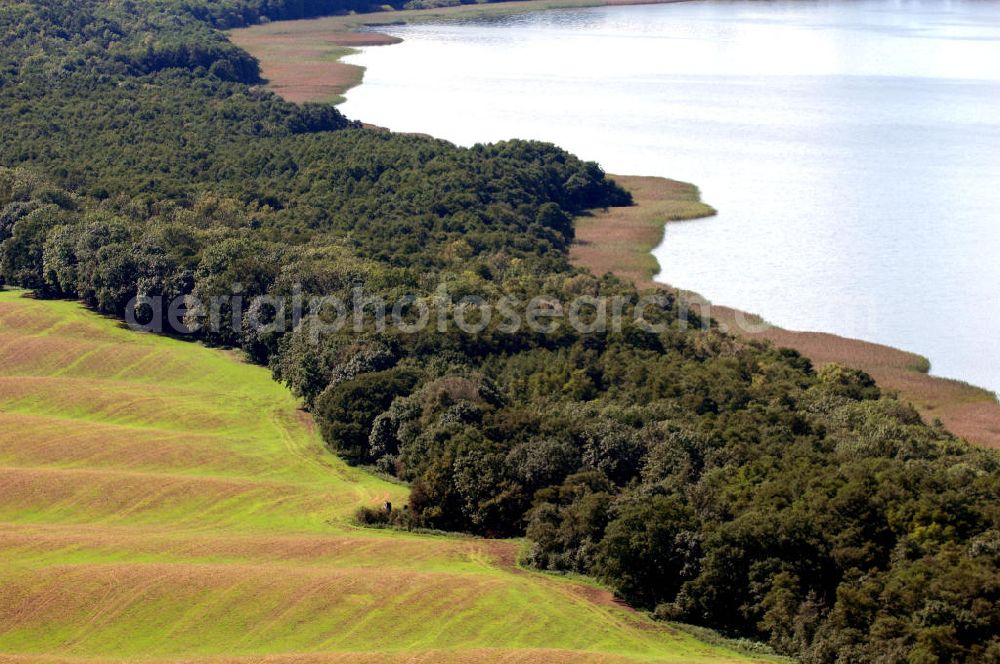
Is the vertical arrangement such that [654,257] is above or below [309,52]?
below

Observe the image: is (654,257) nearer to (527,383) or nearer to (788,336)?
(788,336)

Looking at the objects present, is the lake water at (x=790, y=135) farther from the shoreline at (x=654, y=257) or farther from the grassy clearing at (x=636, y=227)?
the grassy clearing at (x=636, y=227)

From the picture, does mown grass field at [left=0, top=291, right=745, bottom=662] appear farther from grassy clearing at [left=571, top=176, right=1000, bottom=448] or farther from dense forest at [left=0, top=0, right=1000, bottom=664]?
grassy clearing at [left=571, top=176, right=1000, bottom=448]

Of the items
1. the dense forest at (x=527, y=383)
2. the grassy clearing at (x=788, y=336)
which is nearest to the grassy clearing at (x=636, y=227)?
the grassy clearing at (x=788, y=336)

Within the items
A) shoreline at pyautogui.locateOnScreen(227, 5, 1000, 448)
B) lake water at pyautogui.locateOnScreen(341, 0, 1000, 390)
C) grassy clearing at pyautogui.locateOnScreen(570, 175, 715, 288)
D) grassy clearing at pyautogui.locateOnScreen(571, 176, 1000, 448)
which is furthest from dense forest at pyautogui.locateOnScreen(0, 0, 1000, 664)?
lake water at pyautogui.locateOnScreen(341, 0, 1000, 390)

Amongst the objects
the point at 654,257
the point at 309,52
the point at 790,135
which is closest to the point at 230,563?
the point at 654,257

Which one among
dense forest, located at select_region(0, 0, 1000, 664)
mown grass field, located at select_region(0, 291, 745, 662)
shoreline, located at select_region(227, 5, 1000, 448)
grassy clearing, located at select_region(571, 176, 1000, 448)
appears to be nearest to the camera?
mown grass field, located at select_region(0, 291, 745, 662)
